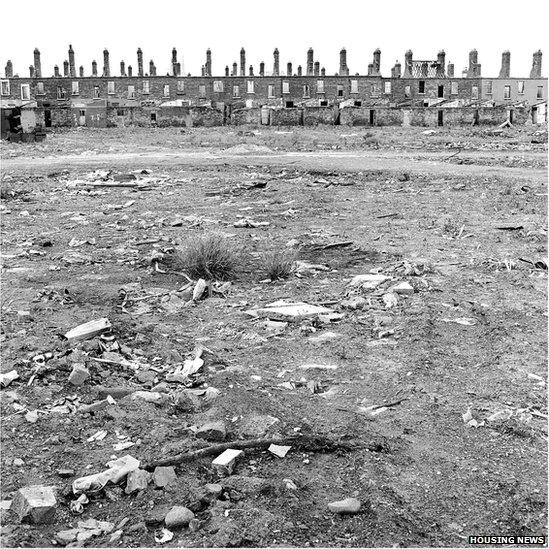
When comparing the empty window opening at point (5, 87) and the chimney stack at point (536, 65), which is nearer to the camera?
the empty window opening at point (5, 87)

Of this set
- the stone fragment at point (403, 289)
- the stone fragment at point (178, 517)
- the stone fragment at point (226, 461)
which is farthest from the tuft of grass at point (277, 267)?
the stone fragment at point (178, 517)

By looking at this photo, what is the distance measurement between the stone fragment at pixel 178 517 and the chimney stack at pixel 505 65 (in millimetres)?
85719

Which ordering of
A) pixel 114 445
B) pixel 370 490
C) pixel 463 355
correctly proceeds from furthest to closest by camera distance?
pixel 463 355 < pixel 114 445 < pixel 370 490

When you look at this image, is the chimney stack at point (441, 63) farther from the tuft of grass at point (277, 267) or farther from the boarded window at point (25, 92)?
the tuft of grass at point (277, 267)

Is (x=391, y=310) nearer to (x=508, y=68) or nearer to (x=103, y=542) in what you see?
(x=103, y=542)

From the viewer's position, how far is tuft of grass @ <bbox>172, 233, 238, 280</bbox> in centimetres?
829

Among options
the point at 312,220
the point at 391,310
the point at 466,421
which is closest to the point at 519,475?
the point at 466,421

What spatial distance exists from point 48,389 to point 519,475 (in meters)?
3.20

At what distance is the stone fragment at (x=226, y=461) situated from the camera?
379 centimetres

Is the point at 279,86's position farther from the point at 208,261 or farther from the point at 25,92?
the point at 208,261

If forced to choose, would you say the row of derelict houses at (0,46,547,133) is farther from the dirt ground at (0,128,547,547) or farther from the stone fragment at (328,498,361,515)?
the stone fragment at (328,498,361,515)

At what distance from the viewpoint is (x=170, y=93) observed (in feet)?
254

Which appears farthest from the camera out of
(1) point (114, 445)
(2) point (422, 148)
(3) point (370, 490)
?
(2) point (422, 148)

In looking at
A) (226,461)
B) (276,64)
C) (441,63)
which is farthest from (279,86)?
(226,461)
